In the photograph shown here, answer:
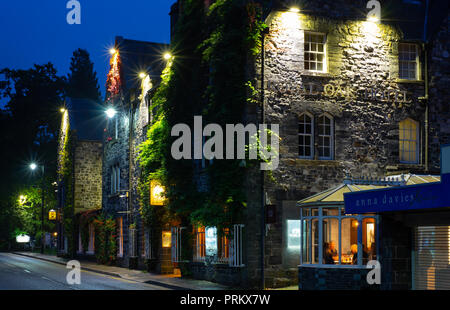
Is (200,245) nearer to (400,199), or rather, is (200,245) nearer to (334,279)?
(334,279)

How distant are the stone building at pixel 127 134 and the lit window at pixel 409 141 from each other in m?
Answer: 11.7

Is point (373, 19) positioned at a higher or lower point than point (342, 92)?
higher

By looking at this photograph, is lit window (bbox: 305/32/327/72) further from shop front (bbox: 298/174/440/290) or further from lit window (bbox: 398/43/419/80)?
shop front (bbox: 298/174/440/290)

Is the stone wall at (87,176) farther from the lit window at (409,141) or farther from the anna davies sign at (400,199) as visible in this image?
the anna davies sign at (400,199)

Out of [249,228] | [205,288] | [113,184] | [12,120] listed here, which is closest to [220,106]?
[249,228]

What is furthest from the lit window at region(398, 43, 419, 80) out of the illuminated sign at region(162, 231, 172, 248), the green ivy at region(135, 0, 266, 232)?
the illuminated sign at region(162, 231, 172, 248)

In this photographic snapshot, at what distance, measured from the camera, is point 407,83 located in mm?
25984

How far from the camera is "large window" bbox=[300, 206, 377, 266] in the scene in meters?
20.6

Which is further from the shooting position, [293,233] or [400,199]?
[293,233]

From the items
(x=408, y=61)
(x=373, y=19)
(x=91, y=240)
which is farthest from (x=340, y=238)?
(x=91, y=240)

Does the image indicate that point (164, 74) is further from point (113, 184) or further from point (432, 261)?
point (432, 261)

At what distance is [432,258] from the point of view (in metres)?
16.1

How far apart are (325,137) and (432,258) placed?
9.70 metres

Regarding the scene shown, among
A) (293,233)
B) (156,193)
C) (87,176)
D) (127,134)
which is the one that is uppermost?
(127,134)
